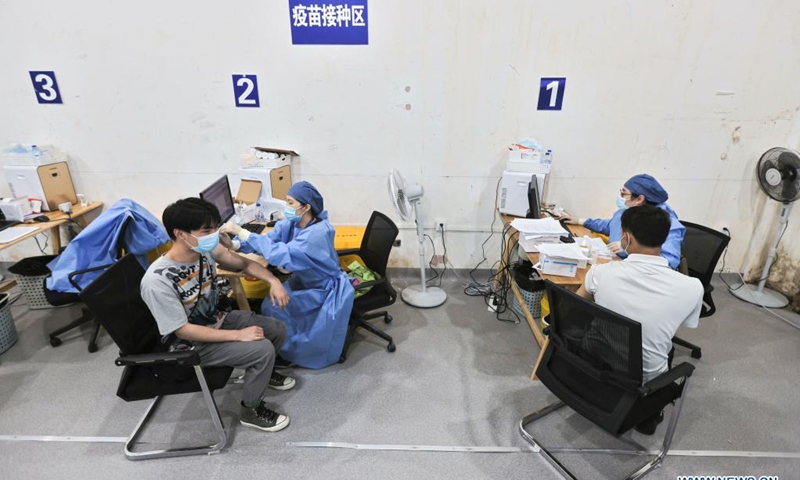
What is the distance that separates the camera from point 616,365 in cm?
147

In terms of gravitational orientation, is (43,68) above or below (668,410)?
above

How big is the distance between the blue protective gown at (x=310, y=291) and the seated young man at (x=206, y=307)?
5.5 inches

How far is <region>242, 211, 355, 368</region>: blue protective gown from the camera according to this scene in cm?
209

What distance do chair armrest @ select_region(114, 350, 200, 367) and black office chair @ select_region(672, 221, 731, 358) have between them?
2.67 metres

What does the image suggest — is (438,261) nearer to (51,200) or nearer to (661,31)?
(661,31)

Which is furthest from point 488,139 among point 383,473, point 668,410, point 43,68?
point 43,68

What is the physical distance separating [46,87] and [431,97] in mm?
2914

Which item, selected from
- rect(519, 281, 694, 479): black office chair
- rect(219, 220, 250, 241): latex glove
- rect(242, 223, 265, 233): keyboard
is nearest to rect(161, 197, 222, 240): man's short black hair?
rect(219, 220, 250, 241): latex glove

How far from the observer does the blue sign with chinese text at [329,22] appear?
2770 millimetres

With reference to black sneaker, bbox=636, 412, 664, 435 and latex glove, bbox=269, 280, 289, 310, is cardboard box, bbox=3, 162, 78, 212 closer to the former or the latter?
latex glove, bbox=269, 280, 289, 310

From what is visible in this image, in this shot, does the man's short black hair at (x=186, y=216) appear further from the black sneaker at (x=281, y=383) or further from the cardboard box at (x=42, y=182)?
the cardboard box at (x=42, y=182)

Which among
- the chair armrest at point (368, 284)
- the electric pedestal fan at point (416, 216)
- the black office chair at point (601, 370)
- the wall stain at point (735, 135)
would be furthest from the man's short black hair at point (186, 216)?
the wall stain at point (735, 135)

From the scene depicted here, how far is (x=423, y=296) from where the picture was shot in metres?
3.19

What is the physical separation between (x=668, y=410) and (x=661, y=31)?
8.20 feet
